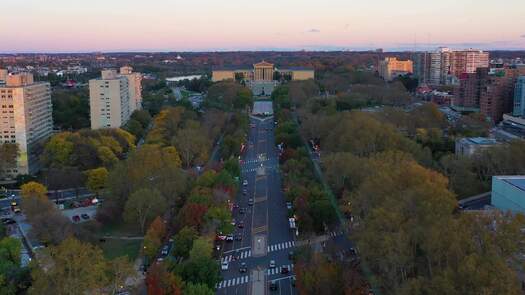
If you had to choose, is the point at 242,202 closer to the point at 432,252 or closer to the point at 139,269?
the point at 139,269

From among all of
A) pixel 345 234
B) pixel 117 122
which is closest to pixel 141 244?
pixel 345 234

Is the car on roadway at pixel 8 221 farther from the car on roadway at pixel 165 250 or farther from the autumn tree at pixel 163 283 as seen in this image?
the autumn tree at pixel 163 283

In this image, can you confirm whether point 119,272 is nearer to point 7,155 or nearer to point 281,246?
point 281,246

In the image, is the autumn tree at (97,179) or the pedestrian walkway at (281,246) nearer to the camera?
the pedestrian walkway at (281,246)

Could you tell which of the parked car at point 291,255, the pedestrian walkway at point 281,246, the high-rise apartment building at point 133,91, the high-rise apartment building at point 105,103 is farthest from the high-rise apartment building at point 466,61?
the parked car at point 291,255

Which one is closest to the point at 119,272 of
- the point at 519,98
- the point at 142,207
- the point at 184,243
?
the point at 184,243

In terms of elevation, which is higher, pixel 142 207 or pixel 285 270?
pixel 142 207
